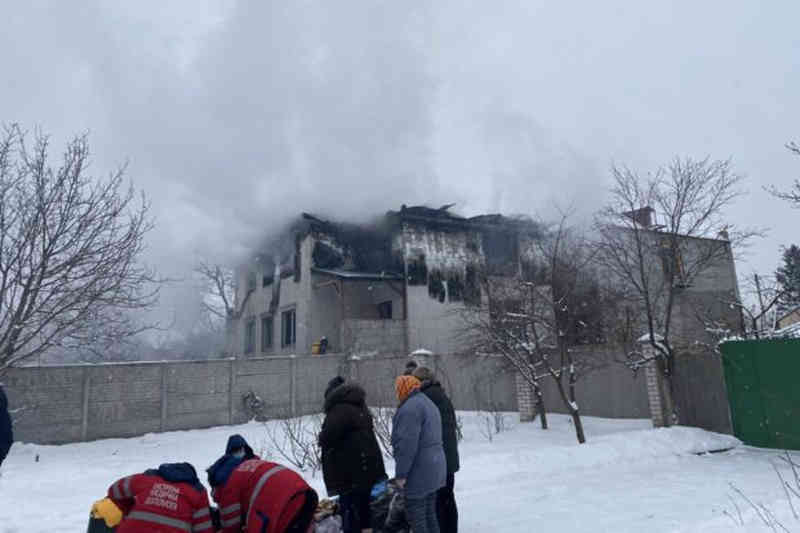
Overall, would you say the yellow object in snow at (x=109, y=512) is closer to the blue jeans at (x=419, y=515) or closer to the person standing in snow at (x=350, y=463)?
the person standing in snow at (x=350, y=463)

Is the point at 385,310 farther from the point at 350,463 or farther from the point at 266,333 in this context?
the point at 350,463

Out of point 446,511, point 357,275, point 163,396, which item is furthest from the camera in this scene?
point 357,275

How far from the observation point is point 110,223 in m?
9.84

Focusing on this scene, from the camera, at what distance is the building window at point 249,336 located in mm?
25891

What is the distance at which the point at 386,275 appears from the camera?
21219mm

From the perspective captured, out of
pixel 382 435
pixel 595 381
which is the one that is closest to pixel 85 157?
pixel 382 435

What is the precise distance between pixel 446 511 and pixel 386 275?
1675 cm

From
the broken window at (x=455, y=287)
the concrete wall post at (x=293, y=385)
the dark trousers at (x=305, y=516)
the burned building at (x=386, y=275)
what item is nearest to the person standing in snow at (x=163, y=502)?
the dark trousers at (x=305, y=516)

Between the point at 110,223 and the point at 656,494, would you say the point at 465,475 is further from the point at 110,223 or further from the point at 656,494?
the point at 110,223

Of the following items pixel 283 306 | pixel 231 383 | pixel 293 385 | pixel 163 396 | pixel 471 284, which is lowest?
pixel 163 396

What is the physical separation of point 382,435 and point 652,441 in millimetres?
4713

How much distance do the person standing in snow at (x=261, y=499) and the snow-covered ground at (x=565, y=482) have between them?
9.45 ft

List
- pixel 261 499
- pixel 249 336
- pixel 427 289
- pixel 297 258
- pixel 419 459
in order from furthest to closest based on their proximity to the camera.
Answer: pixel 249 336 < pixel 297 258 < pixel 427 289 < pixel 419 459 < pixel 261 499

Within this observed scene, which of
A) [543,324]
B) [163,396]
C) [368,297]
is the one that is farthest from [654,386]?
[368,297]
